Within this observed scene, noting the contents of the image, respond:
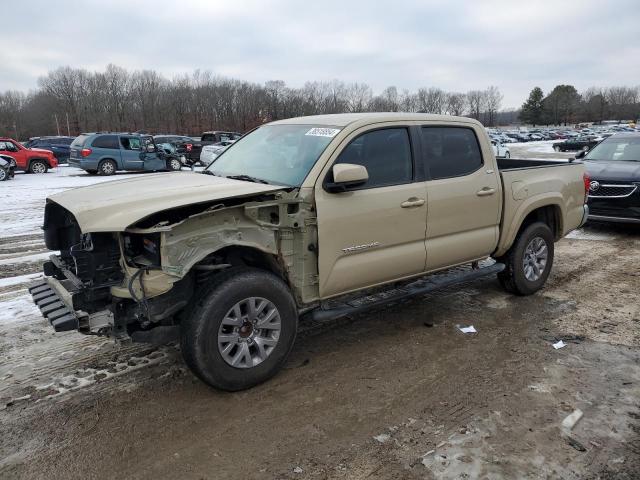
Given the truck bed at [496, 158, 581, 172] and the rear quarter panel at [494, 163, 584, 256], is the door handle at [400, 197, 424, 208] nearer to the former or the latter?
the rear quarter panel at [494, 163, 584, 256]

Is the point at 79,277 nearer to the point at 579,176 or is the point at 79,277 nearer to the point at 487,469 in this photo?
the point at 487,469

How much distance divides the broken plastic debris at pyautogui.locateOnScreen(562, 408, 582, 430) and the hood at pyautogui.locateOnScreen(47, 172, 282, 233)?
8.26 feet

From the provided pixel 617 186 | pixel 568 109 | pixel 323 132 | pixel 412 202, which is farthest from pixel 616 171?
pixel 568 109

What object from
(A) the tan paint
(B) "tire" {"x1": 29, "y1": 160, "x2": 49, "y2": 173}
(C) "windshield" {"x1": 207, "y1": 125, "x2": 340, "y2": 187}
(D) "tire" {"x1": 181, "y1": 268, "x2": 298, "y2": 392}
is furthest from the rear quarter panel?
(B) "tire" {"x1": 29, "y1": 160, "x2": 49, "y2": 173}

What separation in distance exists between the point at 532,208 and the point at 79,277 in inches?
179

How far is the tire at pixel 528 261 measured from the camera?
5645 millimetres

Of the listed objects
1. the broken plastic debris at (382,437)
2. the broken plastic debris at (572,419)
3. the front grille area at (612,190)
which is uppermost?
the front grille area at (612,190)

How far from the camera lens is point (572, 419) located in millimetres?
3367

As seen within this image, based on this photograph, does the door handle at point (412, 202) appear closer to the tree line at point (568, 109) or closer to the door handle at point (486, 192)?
the door handle at point (486, 192)

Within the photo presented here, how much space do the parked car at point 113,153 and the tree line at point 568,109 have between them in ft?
408

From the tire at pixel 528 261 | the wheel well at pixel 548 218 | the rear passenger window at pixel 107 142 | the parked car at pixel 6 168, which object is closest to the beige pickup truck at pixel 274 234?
the tire at pixel 528 261

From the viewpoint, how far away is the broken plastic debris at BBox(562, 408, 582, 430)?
3.29 metres

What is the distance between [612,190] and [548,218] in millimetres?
3750

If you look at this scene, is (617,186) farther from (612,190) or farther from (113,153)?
(113,153)
